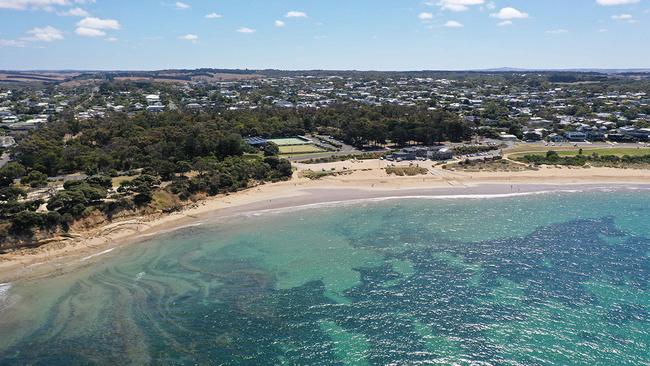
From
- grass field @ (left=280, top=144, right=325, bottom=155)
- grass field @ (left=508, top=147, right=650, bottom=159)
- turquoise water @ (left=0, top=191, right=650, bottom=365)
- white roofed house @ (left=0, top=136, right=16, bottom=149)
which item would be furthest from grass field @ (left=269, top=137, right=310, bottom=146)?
white roofed house @ (left=0, top=136, right=16, bottom=149)

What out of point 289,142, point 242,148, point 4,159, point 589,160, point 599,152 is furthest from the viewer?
point 289,142

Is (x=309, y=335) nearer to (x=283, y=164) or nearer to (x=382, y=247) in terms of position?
(x=382, y=247)

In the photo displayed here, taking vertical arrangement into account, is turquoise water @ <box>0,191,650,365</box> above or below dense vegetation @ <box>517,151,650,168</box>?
below

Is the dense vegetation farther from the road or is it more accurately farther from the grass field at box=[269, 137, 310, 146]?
the road

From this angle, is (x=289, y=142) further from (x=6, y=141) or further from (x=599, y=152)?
(x=599, y=152)

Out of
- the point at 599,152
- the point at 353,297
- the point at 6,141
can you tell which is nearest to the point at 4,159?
the point at 6,141

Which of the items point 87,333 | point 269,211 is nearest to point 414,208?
point 269,211
